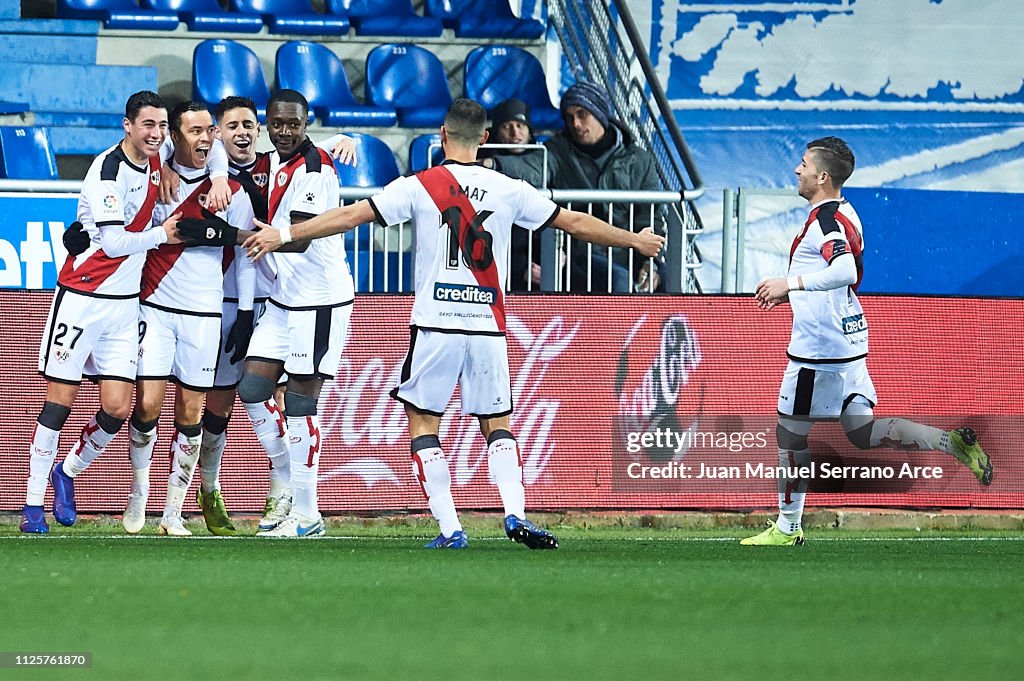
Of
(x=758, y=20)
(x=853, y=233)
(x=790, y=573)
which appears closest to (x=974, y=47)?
(x=758, y=20)

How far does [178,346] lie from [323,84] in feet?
20.6

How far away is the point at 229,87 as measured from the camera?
1450cm

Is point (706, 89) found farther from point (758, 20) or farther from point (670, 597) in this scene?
point (670, 597)

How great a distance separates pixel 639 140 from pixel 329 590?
357 inches

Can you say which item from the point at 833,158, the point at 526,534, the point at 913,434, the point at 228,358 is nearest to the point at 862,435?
the point at 913,434

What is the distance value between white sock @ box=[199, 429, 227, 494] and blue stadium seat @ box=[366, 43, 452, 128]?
6.12 metres

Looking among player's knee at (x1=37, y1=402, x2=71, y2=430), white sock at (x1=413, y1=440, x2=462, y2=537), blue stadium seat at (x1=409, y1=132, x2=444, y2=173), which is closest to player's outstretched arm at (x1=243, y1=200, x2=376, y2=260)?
white sock at (x1=413, y1=440, x2=462, y2=537)

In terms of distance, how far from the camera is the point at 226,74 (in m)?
14.6

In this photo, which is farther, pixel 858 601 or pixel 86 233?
pixel 86 233

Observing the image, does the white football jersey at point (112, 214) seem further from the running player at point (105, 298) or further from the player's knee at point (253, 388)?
the player's knee at point (253, 388)

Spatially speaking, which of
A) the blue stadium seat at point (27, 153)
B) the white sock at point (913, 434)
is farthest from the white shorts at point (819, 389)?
the blue stadium seat at point (27, 153)

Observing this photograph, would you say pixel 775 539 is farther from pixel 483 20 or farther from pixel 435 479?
pixel 483 20

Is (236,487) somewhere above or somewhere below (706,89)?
below

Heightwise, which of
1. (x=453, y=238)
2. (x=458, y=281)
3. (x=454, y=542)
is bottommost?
(x=454, y=542)
